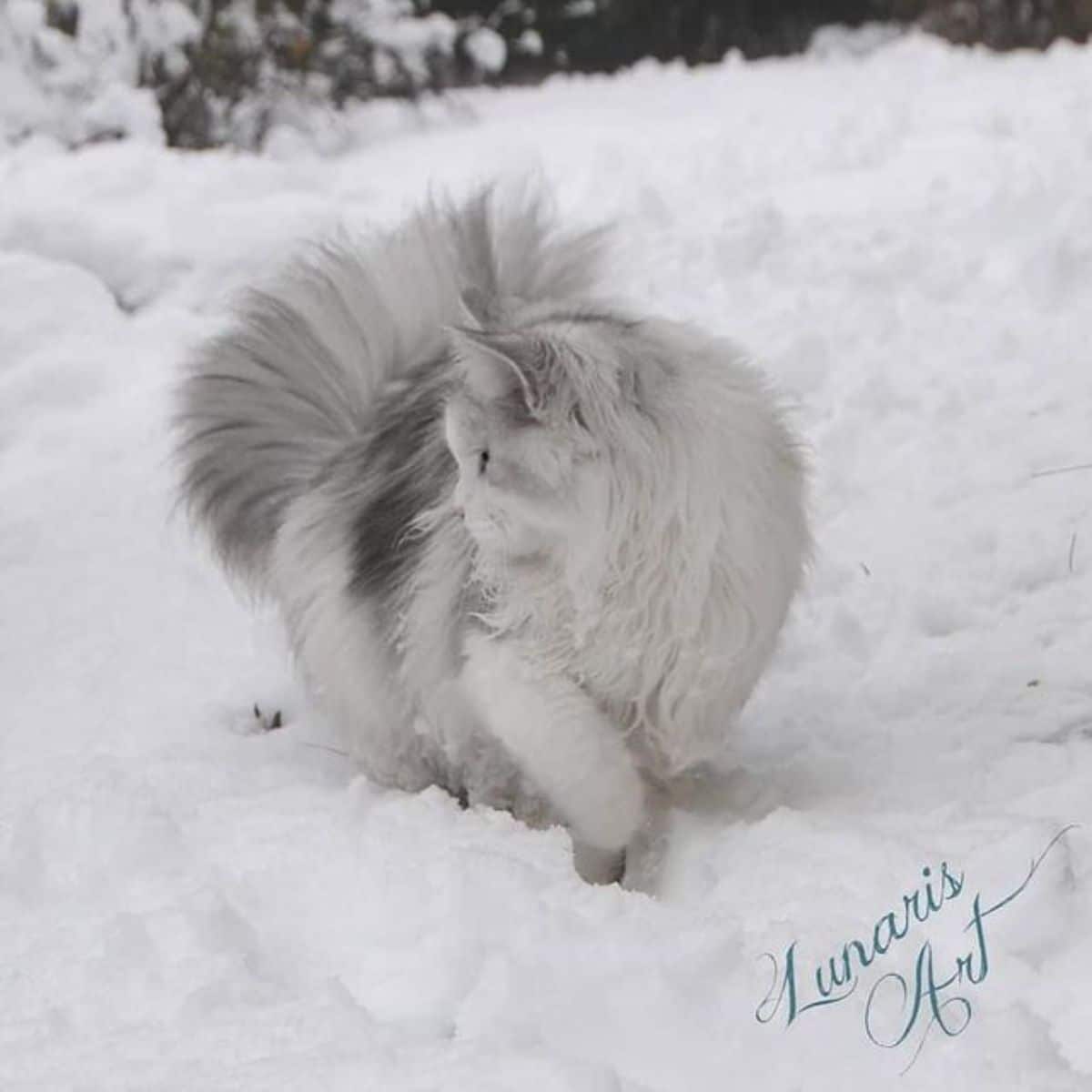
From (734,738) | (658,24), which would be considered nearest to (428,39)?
(658,24)

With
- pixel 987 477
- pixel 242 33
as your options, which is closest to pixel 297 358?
pixel 987 477

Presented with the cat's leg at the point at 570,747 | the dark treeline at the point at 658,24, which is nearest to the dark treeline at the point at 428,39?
the dark treeline at the point at 658,24

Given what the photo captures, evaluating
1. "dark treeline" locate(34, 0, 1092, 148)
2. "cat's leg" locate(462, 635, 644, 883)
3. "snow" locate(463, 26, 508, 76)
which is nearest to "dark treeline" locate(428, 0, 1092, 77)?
"dark treeline" locate(34, 0, 1092, 148)

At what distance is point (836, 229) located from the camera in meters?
5.73

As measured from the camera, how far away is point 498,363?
8.74ft

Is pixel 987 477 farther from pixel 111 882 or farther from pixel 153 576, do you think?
pixel 111 882

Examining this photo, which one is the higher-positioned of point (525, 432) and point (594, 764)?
point (525, 432)

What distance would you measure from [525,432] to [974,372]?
2.39m

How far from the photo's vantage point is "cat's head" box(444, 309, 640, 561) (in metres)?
2.69
